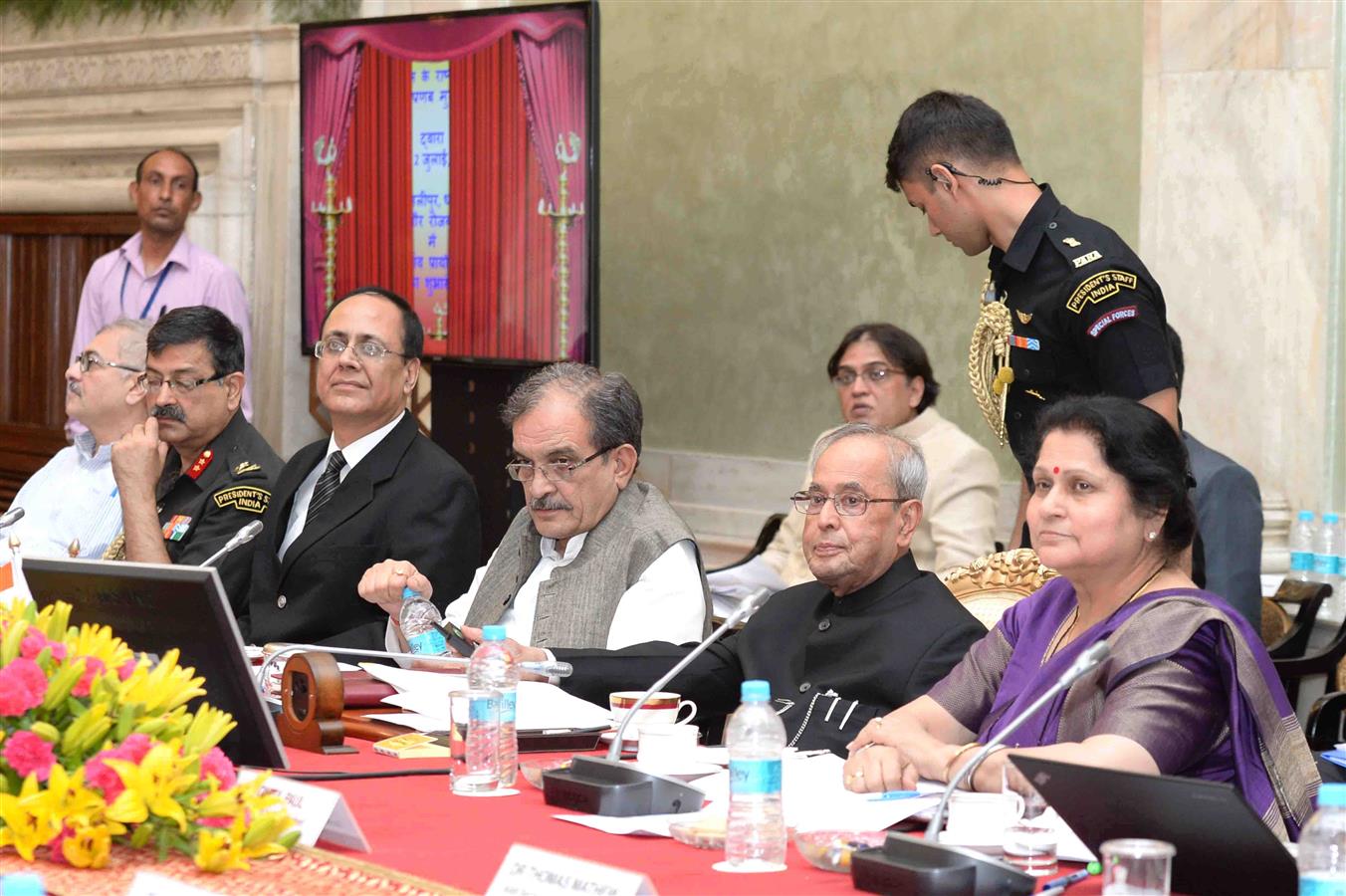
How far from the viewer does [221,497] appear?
4184mm

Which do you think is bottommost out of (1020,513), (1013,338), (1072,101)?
(1020,513)

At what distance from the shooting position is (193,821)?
203cm

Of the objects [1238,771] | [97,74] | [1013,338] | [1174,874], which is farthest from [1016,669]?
[97,74]

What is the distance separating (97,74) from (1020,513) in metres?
5.32

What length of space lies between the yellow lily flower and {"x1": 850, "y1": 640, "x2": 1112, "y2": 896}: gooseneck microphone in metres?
0.70

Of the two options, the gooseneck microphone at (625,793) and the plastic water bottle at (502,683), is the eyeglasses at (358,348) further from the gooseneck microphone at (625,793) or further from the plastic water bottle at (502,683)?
the gooseneck microphone at (625,793)

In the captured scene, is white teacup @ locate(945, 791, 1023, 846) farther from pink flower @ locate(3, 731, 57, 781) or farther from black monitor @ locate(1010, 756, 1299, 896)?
pink flower @ locate(3, 731, 57, 781)

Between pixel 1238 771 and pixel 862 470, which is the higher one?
pixel 862 470

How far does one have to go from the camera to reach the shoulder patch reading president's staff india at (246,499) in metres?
4.15

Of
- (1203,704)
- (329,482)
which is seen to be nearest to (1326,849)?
(1203,704)

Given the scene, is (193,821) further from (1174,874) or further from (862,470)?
(862,470)

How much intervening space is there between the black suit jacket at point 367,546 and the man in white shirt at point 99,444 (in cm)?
78

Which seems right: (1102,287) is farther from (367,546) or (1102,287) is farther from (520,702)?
(367,546)

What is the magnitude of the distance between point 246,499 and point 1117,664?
7.30ft
